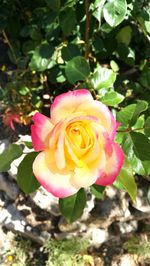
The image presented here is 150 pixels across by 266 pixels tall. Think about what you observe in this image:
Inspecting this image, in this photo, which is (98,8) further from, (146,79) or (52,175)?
(52,175)

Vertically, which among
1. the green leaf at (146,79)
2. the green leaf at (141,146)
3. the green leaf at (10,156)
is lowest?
the green leaf at (146,79)

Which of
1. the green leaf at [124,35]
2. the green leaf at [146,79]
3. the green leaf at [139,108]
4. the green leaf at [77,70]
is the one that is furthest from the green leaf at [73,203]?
the green leaf at [124,35]

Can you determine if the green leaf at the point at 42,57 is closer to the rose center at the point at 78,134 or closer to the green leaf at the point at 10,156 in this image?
the green leaf at the point at 10,156

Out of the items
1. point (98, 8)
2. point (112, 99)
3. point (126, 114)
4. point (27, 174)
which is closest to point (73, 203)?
point (27, 174)

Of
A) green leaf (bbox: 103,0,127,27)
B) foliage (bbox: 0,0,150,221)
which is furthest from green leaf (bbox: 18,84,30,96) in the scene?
green leaf (bbox: 103,0,127,27)

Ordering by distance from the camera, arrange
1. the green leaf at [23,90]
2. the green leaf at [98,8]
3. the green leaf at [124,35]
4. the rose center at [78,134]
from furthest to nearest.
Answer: the green leaf at [23,90]
the green leaf at [124,35]
the green leaf at [98,8]
the rose center at [78,134]

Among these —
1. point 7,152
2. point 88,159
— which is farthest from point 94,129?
point 7,152

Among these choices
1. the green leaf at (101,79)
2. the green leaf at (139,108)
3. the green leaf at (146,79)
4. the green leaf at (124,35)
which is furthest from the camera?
the green leaf at (124,35)

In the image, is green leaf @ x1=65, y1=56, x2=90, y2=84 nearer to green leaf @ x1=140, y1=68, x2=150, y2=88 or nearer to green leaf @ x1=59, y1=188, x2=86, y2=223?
green leaf @ x1=59, y1=188, x2=86, y2=223
